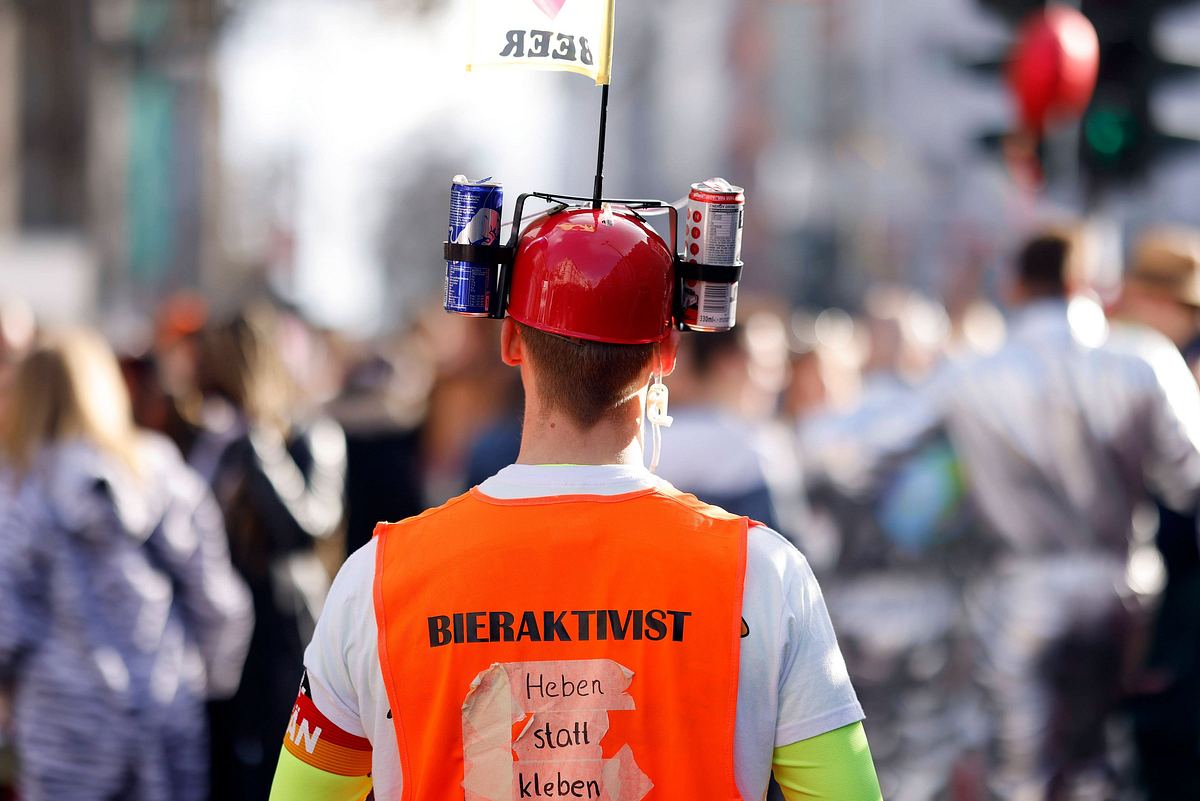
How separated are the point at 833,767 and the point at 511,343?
34.3 inches

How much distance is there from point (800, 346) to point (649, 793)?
23.8ft

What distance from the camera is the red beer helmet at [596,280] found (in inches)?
95.6

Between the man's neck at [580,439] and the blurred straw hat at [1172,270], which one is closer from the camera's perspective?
the man's neck at [580,439]

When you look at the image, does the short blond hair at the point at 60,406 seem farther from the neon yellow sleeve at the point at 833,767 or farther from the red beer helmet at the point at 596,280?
the neon yellow sleeve at the point at 833,767

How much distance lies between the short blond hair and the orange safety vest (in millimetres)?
2999

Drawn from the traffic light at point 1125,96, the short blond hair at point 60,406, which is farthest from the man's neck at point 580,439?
the traffic light at point 1125,96

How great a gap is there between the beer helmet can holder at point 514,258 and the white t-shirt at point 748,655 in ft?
1.03

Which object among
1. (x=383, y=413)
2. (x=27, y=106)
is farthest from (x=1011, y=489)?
(x=27, y=106)

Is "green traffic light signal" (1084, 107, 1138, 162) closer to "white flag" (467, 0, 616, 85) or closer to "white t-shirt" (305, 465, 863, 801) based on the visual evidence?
"white flag" (467, 0, 616, 85)

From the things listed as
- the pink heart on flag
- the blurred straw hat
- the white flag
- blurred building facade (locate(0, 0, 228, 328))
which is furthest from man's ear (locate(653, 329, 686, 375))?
blurred building facade (locate(0, 0, 228, 328))

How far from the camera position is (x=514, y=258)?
2582mm

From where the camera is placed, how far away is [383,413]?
7.02m

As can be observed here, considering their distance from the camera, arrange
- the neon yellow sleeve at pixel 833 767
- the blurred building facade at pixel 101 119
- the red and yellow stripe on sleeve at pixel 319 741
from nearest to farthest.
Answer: the neon yellow sleeve at pixel 833 767
the red and yellow stripe on sleeve at pixel 319 741
the blurred building facade at pixel 101 119

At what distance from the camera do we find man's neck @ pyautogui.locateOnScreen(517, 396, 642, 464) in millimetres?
2438
